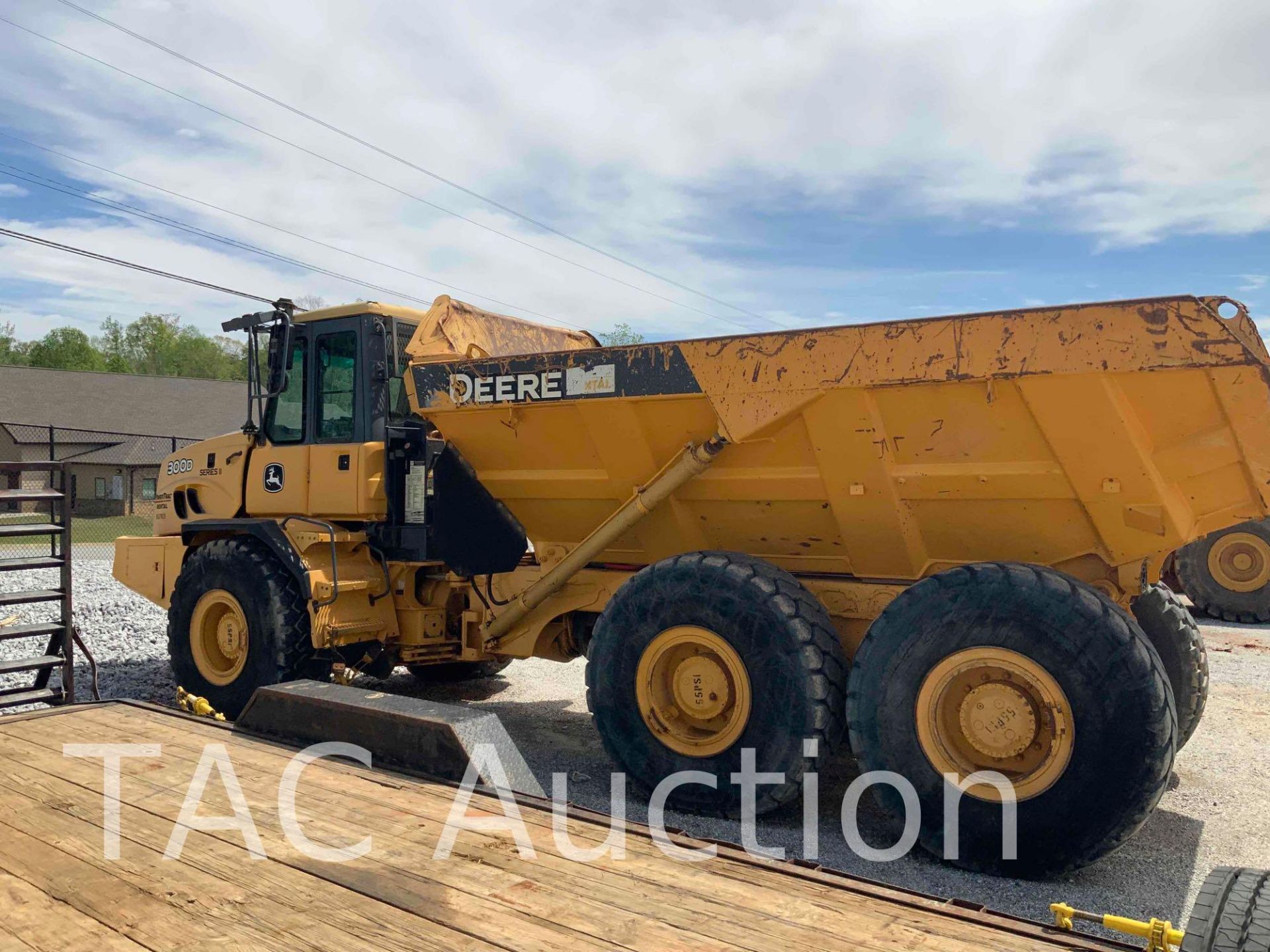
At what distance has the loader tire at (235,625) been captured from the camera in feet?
20.7

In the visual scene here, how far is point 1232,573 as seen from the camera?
472 inches

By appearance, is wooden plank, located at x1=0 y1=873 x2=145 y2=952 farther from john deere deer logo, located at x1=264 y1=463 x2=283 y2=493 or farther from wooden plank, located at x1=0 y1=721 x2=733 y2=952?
john deere deer logo, located at x1=264 y1=463 x2=283 y2=493

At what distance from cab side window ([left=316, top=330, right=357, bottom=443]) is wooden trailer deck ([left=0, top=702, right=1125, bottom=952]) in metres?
3.69

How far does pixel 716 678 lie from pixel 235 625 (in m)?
3.54

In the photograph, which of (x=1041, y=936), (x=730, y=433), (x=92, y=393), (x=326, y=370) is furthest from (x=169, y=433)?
(x=1041, y=936)

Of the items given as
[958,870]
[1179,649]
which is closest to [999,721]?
[958,870]

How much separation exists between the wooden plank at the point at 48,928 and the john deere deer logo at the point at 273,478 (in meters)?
4.63

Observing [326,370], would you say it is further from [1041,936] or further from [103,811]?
[1041,936]

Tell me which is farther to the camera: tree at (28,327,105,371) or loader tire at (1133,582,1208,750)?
tree at (28,327,105,371)

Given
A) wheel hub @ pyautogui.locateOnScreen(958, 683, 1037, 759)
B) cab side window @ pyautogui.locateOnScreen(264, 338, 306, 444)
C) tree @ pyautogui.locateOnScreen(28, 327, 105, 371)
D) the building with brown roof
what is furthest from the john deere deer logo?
tree @ pyautogui.locateOnScreen(28, 327, 105, 371)

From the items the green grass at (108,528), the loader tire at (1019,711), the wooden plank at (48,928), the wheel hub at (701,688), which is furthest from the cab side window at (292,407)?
the green grass at (108,528)

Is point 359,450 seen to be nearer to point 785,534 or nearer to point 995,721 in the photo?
point 785,534

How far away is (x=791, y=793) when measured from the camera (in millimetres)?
4664

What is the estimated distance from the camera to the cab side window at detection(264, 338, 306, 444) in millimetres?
6852
